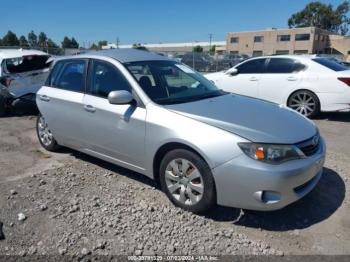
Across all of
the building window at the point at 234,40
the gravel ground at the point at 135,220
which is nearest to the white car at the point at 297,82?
the gravel ground at the point at 135,220

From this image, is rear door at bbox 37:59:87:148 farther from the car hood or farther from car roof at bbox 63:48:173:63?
the car hood

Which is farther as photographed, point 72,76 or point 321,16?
point 321,16

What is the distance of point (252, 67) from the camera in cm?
859

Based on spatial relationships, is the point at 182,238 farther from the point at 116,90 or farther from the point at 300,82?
the point at 300,82

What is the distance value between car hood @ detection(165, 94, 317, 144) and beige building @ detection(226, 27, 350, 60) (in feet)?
228

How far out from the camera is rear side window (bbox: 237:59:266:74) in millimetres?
8445

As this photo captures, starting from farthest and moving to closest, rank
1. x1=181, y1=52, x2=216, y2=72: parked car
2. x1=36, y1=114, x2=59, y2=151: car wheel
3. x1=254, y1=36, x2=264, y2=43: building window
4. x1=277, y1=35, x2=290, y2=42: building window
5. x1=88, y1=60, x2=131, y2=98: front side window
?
1. x1=254, y1=36, x2=264, y2=43: building window
2. x1=277, y1=35, x2=290, y2=42: building window
3. x1=181, y1=52, x2=216, y2=72: parked car
4. x1=36, y1=114, x2=59, y2=151: car wheel
5. x1=88, y1=60, x2=131, y2=98: front side window

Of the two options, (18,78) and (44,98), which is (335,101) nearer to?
(44,98)

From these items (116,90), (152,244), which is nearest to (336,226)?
(152,244)

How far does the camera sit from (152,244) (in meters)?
3.04

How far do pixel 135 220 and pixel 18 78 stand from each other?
19.4 feet

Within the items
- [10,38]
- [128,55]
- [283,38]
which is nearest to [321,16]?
[283,38]

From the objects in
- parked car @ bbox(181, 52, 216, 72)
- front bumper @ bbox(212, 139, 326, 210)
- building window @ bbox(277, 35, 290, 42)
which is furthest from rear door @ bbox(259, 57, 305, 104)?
building window @ bbox(277, 35, 290, 42)

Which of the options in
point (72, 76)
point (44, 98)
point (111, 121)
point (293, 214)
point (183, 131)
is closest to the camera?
point (183, 131)
